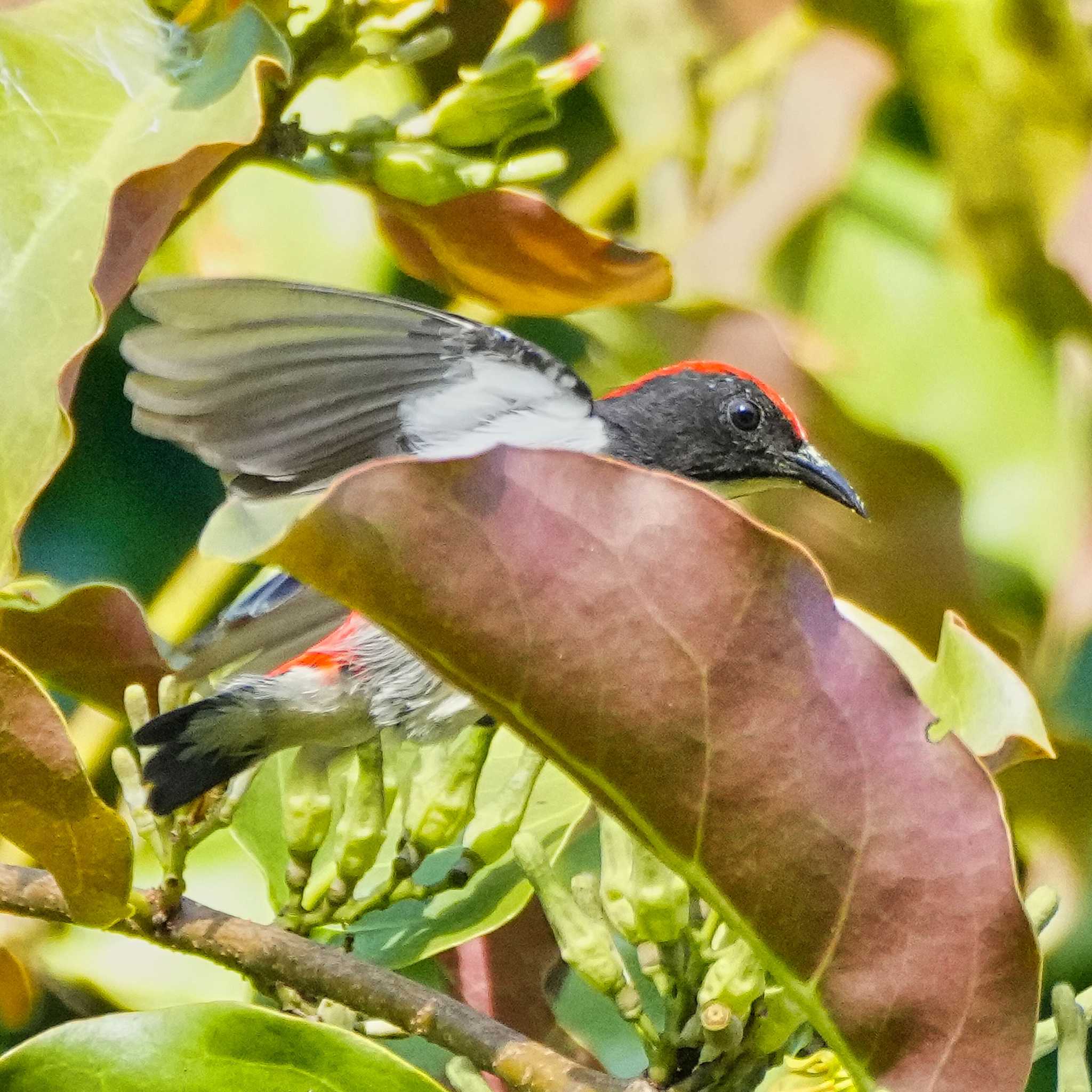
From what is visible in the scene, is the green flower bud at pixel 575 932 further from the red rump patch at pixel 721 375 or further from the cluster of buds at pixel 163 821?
the red rump patch at pixel 721 375

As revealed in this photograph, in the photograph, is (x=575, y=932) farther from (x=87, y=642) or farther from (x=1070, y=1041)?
(x=87, y=642)

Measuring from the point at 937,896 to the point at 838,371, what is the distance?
0.95 metres

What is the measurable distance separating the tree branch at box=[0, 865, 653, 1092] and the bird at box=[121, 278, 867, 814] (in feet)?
0.37

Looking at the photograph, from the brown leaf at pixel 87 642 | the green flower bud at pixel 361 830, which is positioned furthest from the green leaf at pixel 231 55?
the green flower bud at pixel 361 830

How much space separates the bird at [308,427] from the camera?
77cm

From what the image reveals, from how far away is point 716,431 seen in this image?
4.15ft

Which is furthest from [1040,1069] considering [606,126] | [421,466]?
[606,126]

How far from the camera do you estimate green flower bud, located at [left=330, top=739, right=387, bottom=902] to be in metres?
0.78

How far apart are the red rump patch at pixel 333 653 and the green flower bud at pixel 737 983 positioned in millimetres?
480

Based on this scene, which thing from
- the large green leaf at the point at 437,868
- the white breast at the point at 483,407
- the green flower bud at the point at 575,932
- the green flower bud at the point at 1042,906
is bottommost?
the large green leaf at the point at 437,868

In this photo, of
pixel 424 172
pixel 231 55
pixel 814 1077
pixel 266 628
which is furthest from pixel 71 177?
pixel 814 1077

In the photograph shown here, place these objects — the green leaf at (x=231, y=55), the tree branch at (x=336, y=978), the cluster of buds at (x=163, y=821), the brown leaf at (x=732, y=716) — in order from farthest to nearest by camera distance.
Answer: the green leaf at (x=231, y=55) < the cluster of buds at (x=163, y=821) < the tree branch at (x=336, y=978) < the brown leaf at (x=732, y=716)

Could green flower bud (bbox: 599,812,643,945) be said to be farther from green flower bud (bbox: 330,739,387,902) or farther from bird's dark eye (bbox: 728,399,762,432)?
bird's dark eye (bbox: 728,399,762,432)

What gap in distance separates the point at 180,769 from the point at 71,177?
368mm
